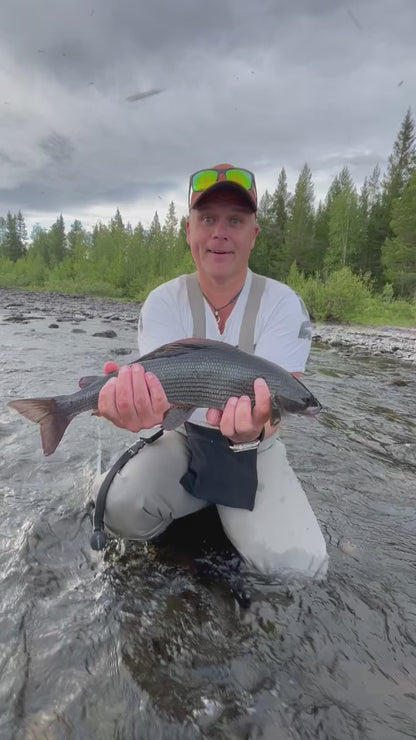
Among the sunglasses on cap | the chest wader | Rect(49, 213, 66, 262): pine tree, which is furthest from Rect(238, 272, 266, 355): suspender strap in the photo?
Rect(49, 213, 66, 262): pine tree

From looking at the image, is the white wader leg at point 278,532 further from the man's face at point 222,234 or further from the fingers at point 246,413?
the man's face at point 222,234

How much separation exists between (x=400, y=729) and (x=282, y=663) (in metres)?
0.68

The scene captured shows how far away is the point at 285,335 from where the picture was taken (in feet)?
11.2

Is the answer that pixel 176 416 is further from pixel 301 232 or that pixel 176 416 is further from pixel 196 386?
pixel 301 232

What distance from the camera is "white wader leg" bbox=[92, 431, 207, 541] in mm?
3297

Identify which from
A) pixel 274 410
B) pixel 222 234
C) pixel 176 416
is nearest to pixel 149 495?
pixel 176 416

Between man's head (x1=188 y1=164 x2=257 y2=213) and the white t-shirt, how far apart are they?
2.24 ft

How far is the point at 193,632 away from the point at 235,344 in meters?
2.14

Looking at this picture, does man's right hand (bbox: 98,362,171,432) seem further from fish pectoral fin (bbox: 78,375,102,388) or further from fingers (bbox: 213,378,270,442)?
fingers (bbox: 213,378,270,442)

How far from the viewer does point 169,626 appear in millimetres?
2787

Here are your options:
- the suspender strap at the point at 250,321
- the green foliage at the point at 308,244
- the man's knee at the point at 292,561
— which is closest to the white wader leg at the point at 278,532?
the man's knee at the point at 292,561

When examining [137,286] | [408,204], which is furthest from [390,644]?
[137,286]

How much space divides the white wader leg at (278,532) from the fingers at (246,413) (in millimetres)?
861

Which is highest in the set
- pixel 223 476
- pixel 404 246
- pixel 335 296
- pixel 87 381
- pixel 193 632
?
pixel 404 246
